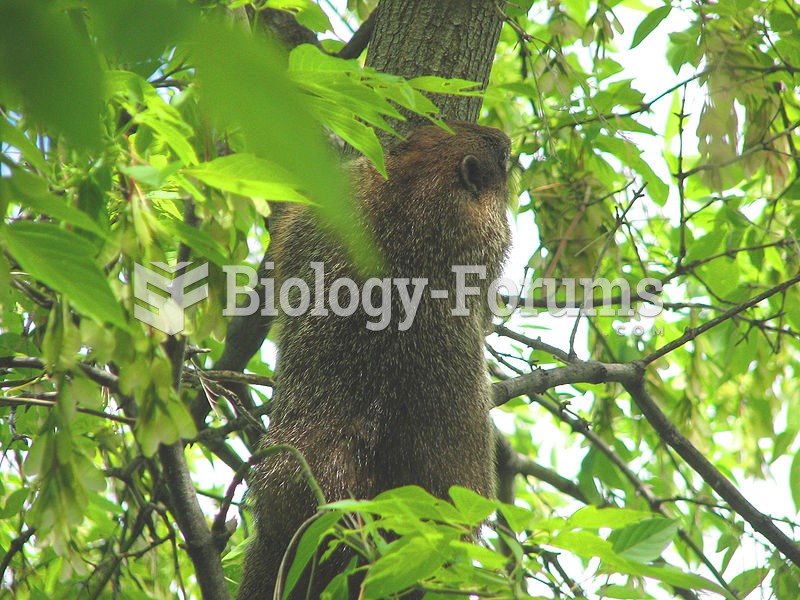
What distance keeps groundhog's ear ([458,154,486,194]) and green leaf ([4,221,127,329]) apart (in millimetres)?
2384

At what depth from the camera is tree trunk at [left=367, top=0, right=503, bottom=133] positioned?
10.6 ft

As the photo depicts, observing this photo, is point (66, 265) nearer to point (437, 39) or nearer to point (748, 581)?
point (437, 39)

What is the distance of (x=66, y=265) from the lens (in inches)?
51.9

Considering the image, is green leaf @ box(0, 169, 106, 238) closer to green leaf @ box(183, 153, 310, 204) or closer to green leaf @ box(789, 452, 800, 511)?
green leaf @ box(183, 153, 310, 204)

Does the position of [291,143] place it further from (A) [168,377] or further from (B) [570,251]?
(B) [570,251]

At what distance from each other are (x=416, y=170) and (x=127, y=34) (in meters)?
2.83

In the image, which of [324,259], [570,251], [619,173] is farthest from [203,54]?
[619,173]

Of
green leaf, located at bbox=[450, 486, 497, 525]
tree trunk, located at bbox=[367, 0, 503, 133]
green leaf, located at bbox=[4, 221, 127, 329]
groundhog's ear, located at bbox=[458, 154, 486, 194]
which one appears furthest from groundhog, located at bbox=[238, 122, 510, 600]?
green leaf, located at bbox=[4, 221, 127, 329]

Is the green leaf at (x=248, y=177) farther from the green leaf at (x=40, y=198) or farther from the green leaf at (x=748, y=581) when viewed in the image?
the green leaf at (x=748, y=581)

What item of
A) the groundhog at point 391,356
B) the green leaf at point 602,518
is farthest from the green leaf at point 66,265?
the groundhog at point 391,356

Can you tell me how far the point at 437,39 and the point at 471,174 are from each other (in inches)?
25.1

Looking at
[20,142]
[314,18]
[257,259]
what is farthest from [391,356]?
[257,259]
